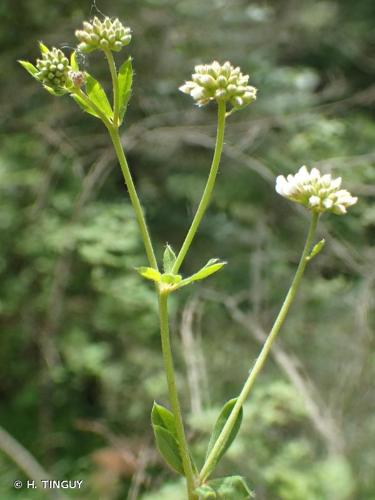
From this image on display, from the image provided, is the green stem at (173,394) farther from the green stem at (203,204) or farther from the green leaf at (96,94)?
the green leaf at (96,94)

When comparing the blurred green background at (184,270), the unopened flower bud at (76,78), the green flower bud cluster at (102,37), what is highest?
the green flower bud cluster at (102,37)

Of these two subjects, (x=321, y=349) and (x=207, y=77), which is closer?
(x=207, y=77)

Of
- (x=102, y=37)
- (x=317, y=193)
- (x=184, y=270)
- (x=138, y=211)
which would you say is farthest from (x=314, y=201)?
(x=184, y=270)

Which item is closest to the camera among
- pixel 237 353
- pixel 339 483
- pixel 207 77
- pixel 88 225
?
A: pixel 207 77

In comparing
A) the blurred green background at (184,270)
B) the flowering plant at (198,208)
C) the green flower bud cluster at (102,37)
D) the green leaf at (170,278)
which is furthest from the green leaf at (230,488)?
the blurred green background at (184,270)

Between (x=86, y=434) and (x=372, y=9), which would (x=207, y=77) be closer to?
(x=86, y=434)


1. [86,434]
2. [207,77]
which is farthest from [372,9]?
[207,77]

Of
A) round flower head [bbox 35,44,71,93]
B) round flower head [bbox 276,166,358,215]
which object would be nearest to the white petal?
round flower head [bbox 276,166,358,215]
